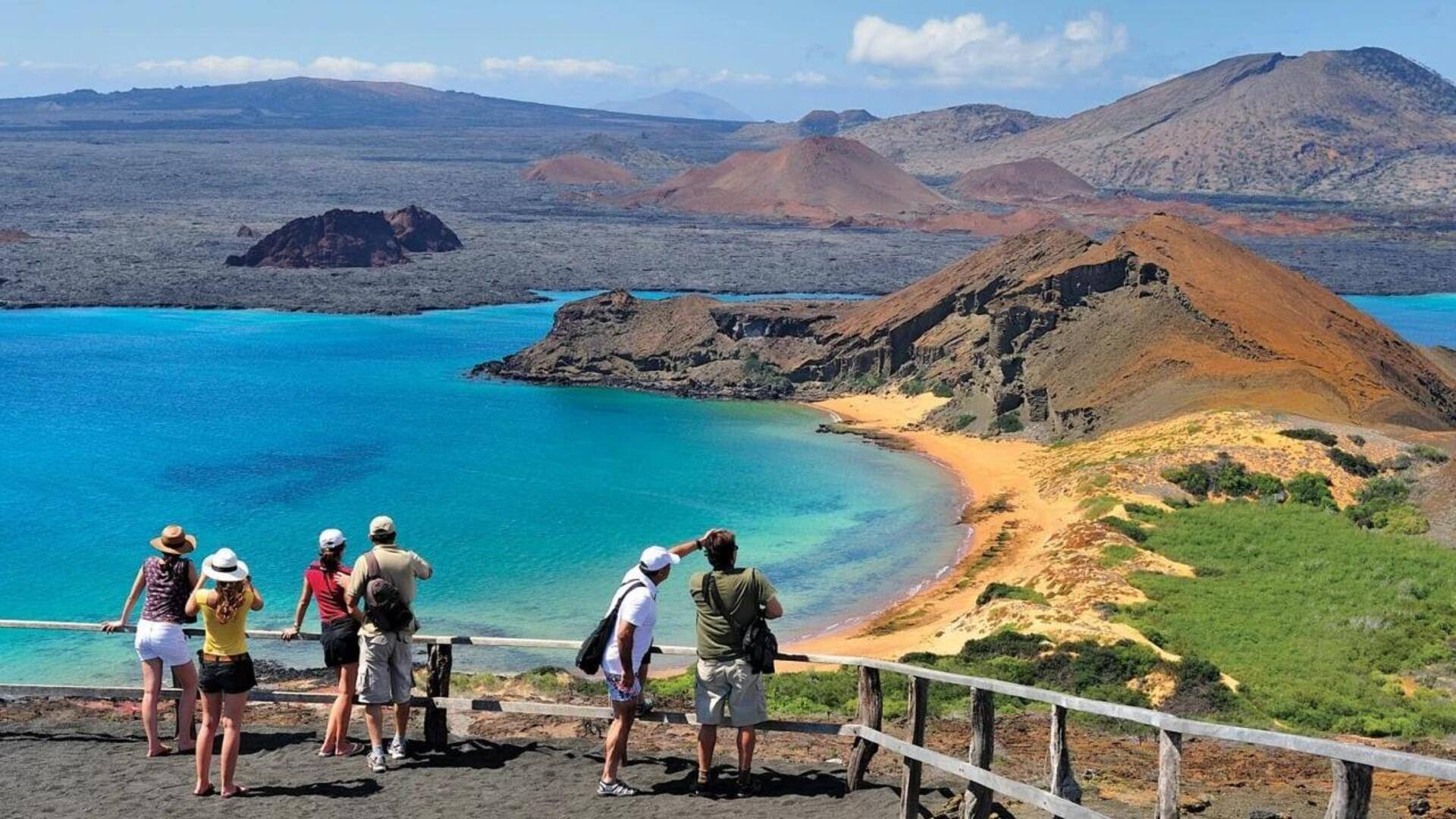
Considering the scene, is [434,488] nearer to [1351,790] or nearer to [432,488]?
[432,488]

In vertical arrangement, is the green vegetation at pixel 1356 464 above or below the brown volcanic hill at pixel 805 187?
below

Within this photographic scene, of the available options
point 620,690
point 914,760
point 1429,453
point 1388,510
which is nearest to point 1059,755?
point 914,760

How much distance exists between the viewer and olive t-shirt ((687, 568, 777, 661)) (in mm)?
10312

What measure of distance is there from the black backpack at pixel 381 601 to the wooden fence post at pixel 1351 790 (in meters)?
6.65

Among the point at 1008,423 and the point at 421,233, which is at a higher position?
the point at 421,233

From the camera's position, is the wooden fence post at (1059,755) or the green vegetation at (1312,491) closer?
the wooden fence post at (1059,755)

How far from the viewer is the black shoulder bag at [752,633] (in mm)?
10359

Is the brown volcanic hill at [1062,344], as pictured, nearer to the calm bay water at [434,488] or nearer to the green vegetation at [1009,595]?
the calm bay water at [434,488]

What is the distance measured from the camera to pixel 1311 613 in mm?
23125

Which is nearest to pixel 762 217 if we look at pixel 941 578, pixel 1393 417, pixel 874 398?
pixel 874 398

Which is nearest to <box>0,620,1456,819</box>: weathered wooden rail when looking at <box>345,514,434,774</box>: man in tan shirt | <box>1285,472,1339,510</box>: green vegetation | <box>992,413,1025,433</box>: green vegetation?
<box>345,514,434,774</box>: man in tan shirt

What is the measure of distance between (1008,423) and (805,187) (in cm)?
13188

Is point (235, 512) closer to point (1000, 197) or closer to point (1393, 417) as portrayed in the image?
point (1393, 417)

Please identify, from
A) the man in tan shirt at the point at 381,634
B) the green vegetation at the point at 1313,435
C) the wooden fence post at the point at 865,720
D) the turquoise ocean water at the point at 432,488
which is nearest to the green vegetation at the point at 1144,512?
the turquoise ocean water at the point at 432,488
